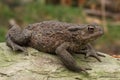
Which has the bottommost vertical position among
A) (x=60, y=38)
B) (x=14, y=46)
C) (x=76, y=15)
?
(x=76, y=15)

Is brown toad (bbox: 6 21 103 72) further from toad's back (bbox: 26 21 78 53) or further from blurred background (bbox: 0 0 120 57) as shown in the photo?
blurred background (bbox: 0 0 120 57)

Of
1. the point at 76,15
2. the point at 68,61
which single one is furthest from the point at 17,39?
the point at 76,15

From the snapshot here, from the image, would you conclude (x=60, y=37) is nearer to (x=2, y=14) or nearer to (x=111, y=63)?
(x=111, y=63)

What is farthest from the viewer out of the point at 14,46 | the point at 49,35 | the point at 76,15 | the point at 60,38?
the point at 76,15

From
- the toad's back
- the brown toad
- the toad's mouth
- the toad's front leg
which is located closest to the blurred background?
the toad's front leg

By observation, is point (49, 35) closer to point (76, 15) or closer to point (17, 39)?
point (17, 39)

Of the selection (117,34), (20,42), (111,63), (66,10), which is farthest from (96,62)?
(66,10)

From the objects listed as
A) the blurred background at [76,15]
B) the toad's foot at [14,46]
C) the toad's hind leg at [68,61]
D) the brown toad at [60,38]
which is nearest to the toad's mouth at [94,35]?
the brown toad at [60,38]

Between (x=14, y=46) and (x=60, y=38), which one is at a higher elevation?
(x=60, y=38)
